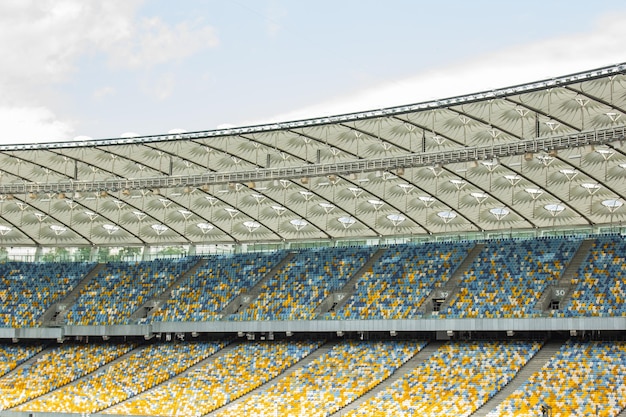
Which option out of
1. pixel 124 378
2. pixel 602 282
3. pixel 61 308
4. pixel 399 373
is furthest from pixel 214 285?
pixel 602 282

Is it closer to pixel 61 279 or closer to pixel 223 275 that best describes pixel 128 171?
pixel 223 275

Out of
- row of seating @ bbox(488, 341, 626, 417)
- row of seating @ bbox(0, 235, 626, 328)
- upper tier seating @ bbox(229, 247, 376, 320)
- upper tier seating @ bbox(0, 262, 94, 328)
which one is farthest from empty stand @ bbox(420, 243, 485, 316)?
upper tier seating @ bbox(0, 262, 94, 328)

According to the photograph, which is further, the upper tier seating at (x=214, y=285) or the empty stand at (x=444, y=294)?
the upper tier seating at (x=214, y=285)

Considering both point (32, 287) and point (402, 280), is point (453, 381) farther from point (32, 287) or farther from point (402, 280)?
point (32, 287)

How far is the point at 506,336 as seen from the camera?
5341cm

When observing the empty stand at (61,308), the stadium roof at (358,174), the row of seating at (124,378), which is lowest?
the row of seating at (124,378)

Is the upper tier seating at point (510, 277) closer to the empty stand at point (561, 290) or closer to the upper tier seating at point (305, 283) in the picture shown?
the empty stand at point (561, 290)

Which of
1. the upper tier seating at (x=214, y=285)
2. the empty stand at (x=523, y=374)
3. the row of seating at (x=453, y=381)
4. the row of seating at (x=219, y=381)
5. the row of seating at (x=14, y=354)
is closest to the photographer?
the empty stand at (x=523, y=374)

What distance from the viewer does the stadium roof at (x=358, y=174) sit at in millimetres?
44438

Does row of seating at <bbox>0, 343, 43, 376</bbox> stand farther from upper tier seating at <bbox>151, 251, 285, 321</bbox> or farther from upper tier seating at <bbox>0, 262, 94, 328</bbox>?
upper tier seating at <bbox>151, 251, 285, 321</bbox>

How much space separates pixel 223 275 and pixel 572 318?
2873 centimetres

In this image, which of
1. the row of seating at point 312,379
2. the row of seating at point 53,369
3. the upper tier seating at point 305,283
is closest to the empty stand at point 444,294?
the row of seating at point 312,379

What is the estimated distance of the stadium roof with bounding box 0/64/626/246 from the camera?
146 ft

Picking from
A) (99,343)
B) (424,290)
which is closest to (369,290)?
(424,290)
